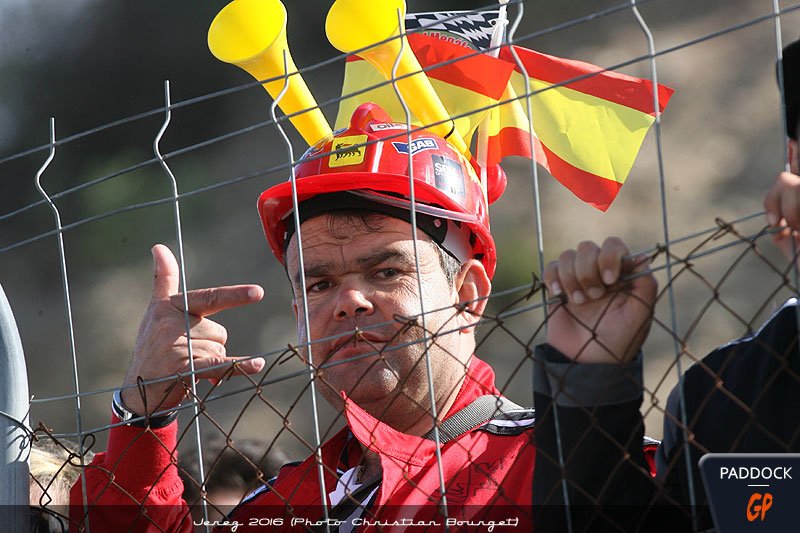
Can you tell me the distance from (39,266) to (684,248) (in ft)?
12.9

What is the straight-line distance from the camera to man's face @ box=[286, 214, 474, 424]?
8.84 feet

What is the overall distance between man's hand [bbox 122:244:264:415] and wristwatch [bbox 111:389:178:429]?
0.5 inches

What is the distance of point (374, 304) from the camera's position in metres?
2.78

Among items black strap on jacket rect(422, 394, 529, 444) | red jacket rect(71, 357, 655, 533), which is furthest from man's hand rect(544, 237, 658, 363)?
black strap on jacket rect(422, 394, 529, 444)

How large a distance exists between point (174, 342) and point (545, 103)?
118 centimetres

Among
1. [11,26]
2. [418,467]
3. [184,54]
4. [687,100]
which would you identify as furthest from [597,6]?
[418,467]

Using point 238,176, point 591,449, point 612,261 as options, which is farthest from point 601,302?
point 238,176

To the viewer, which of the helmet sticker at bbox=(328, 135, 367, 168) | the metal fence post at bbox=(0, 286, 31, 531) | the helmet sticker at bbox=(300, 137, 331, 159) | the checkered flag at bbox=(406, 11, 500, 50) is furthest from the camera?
the checkered flag at bbox=(406, 11, 500, 50)

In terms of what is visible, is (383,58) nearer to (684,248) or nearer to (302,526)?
(302,526)

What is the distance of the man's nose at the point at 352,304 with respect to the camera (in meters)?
2.75

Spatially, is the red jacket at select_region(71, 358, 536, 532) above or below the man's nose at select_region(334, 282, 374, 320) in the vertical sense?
below

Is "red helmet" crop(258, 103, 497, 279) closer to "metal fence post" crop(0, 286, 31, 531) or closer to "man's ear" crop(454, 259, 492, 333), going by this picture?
"man's ear" crop(454, 259, 492, 333)

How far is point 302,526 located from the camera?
2.57 meters

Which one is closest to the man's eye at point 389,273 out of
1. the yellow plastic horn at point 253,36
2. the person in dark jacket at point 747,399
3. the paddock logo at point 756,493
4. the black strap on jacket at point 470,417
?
the black strap on jacket at point 470,417
